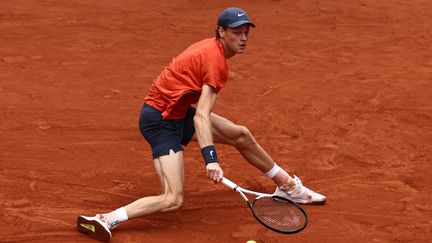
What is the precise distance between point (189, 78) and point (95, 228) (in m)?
1.43

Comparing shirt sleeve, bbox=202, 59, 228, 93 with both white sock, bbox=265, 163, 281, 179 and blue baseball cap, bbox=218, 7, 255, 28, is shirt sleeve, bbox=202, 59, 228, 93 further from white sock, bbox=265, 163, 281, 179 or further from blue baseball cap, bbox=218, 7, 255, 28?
white sock, bbox=265, 163, 281, 179

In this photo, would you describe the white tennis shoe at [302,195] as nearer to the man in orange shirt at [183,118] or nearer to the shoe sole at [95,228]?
the man in orange shirt at [183,118]

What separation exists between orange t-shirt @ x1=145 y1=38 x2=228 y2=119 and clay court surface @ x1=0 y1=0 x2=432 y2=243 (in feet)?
3.30

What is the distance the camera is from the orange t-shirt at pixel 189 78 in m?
6.34

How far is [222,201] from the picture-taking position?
7.23 meters

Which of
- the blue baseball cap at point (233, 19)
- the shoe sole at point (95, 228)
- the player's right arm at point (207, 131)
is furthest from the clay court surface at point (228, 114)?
the blue baseball cap at point (233, 19)

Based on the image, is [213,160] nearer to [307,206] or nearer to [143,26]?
[307,206]

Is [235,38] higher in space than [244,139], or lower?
higher

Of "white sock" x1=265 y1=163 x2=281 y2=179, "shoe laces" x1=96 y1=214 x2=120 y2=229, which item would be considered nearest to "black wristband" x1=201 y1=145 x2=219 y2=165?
"shoe laces" x1=96 y1=214 x2=120 y2=229

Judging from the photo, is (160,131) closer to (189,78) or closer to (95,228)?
(189,78)

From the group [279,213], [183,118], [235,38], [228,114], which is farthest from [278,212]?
[228,114]

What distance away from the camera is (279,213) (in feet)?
21.1

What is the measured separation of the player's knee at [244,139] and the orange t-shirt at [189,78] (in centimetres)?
55

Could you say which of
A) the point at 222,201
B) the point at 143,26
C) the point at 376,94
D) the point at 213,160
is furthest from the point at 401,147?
the point at 143,26
